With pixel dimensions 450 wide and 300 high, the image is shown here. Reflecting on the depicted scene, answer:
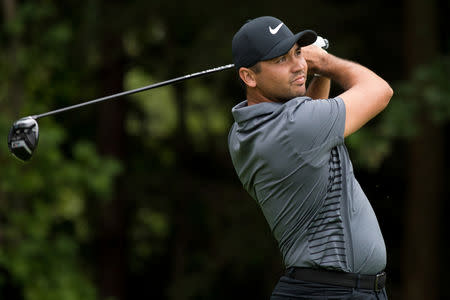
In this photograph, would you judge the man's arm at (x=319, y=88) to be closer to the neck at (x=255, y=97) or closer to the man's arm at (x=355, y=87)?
the man's arm at (x=355, y=87)

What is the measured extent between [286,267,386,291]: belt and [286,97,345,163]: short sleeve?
455 millimetres

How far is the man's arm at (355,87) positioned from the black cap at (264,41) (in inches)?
7.2

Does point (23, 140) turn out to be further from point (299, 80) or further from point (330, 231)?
point (330, 231)

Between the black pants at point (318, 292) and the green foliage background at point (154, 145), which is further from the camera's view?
the green foliage background at point (154, 145)

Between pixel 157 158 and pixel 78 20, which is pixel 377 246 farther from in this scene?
pixel 157 158

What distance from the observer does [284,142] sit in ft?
11.0

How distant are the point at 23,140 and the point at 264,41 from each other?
50.0 inches

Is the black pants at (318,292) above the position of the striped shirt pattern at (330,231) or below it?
below

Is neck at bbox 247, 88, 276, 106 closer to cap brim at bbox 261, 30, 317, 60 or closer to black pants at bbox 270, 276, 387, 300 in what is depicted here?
cap brim at bbox 261, 30, 317, 60

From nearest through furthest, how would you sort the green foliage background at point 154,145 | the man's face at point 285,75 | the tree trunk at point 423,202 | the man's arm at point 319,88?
the man's face at point 285,75
the man's arm at point 319,88
the green foliage background at point 154,145
the tree trunk at point 423,202

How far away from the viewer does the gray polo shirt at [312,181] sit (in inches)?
132

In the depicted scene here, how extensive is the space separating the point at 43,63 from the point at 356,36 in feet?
11.3

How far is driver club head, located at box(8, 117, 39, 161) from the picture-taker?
13.3 ft

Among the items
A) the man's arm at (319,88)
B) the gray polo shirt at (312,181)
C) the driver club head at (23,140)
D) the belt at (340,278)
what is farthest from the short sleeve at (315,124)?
the driver club head at (23,140)
